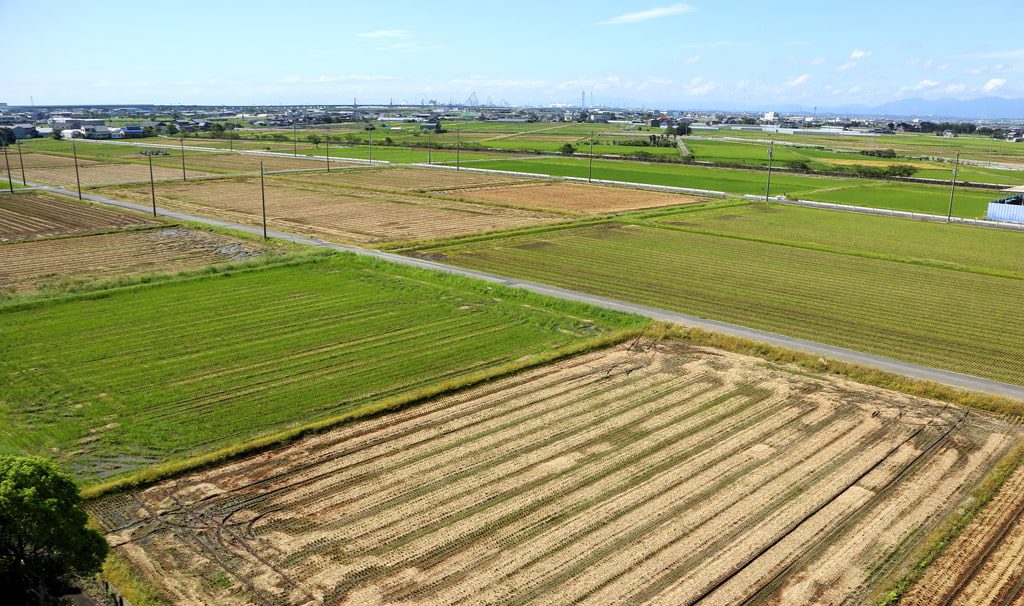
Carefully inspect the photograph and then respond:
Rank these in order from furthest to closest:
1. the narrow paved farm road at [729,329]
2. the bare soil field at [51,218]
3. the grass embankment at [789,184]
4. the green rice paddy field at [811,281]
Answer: the grass embankment at [789,184] → the bare soil field at [51,218] → the green rice paddy field at [811,281] → the narrow paved farm road at [729,329]


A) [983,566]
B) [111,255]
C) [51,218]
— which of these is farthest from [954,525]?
[51,218]

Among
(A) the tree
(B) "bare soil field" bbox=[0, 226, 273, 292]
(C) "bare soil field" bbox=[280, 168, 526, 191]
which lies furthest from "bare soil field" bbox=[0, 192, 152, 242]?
(A) the tree

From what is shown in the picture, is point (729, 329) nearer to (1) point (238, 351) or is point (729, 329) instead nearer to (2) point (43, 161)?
(1) point (238, 351)

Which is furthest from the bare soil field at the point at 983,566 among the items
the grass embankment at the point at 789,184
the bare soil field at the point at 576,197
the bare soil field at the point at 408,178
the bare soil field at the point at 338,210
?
the bare soil field at the point at 408,178

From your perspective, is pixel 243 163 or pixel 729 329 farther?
pixel 243 163

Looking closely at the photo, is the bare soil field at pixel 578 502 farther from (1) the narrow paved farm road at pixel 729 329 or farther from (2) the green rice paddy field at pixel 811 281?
(2) the green rice paddy field at pixel 811 281
